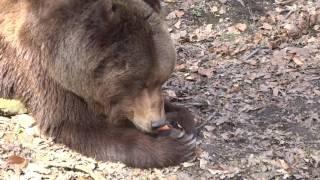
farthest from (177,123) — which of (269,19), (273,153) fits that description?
(269,19)

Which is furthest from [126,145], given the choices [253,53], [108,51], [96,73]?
[253,53]

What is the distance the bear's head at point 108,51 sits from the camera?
370 cm

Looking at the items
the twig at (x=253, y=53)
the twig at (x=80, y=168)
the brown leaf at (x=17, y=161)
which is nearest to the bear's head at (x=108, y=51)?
the twig at (x=80, y=168)

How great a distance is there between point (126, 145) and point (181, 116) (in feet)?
2.02

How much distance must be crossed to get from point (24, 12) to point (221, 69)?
2.20m

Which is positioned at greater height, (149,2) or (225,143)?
(149,2)

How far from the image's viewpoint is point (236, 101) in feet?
16.2

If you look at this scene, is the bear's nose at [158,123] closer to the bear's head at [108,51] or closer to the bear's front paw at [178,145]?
the bear's head at [108,51]

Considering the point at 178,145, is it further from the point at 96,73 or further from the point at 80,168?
the point at 96,73

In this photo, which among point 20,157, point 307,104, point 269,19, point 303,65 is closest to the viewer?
point 20,157

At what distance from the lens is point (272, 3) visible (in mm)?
6914

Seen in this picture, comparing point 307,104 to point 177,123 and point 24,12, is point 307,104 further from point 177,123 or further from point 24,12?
point 24,12

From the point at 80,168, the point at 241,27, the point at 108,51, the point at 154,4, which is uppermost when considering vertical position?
the point at 154,4

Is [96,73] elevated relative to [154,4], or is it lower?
lower
